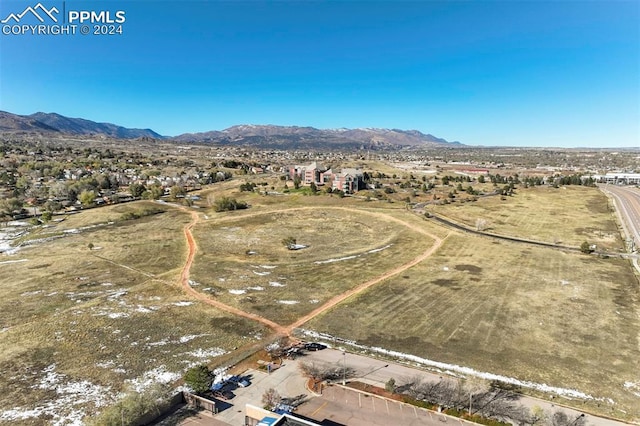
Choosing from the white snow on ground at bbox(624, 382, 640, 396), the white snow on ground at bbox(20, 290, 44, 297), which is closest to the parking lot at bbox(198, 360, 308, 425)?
the white snow on ground at bbox(624, 382, 640, 396)

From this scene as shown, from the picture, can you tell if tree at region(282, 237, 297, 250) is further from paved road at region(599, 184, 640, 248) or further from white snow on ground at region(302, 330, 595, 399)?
paved road at region(599, 184, 640, 248)

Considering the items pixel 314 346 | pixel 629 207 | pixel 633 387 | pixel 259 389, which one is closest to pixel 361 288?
pixel 314 346

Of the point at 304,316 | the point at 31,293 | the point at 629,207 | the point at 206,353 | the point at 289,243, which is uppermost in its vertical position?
the point at 629,207

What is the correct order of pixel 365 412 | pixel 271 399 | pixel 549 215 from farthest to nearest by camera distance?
1. pixel 549 215
2. pixel 271 399
3. pixel 365 412

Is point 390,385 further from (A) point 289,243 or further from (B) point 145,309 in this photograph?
(A) point 289,243

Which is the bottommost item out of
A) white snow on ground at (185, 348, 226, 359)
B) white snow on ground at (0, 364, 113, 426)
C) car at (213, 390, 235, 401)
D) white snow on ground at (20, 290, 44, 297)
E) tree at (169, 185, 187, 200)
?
white snow on ground at (0, 364, 113, 426)

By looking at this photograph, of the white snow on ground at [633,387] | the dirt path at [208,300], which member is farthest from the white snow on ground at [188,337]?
the white snow on ground at [633,387]

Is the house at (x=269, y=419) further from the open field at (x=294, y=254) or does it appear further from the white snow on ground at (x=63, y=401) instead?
the open field at (x=294, y=254)
